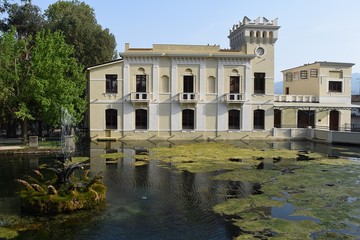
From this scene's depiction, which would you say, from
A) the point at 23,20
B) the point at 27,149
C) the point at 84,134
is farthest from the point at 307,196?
the point at 23,20

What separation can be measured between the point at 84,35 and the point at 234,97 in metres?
23.5

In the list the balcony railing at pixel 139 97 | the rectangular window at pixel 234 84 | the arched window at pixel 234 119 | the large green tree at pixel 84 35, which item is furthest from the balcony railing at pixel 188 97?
the large green tree at pixel 84 35

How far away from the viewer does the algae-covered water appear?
12594 mm

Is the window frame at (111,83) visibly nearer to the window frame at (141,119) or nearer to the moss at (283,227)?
the window frame at (141,119)

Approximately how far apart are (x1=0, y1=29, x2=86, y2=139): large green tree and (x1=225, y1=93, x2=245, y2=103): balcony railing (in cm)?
1690

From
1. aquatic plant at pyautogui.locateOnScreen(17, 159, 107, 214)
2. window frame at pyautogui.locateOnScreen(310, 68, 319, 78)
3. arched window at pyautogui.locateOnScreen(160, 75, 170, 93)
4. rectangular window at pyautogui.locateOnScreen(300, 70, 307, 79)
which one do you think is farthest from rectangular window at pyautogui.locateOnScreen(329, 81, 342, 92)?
aquatic plant at pyautogui.locateOnScreen(17, 159, 107, 214)

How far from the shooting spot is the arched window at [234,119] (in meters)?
42.1

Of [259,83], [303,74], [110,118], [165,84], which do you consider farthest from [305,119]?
[110,118]

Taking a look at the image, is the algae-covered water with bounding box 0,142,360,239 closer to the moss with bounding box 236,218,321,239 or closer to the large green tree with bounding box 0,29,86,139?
the moss with bounding box 236,218,321,239

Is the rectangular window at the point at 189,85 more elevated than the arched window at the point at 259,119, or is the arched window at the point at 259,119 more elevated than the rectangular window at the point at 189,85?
the rectangular window at the point at 189,85

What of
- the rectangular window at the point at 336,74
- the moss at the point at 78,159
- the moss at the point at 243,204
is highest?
the rectangular window at the point at 336,74

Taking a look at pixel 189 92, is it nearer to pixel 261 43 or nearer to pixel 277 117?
pixel 261 43

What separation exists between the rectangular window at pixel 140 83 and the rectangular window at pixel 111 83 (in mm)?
2447

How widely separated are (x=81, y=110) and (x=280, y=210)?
85.3 feet
